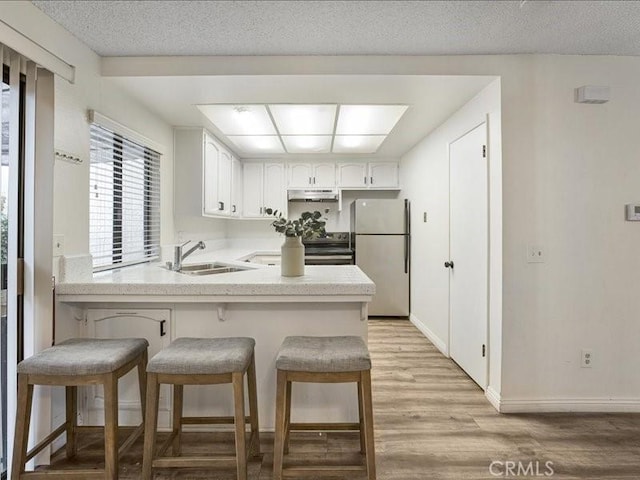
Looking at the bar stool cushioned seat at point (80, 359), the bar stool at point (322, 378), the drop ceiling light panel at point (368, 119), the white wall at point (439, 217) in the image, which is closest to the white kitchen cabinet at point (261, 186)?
the drop ceiling light panel at point (368, 119)

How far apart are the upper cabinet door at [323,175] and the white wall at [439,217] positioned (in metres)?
0.97

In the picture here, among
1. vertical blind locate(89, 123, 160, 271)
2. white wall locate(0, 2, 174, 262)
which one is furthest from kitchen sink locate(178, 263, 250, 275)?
white wall locate(0, 2, 174, 262)

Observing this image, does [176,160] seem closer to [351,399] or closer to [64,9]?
[64,9]

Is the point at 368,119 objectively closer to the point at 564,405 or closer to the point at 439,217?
the point at 439,217

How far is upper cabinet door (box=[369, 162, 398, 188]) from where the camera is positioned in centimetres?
503

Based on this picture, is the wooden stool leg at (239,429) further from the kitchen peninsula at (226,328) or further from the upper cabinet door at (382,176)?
the upper cabinet door at (382,176)

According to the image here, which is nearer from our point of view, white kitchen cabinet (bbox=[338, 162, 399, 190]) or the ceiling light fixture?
the ceiling light fixture

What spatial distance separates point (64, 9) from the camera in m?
1.80

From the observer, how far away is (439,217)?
11.7ft

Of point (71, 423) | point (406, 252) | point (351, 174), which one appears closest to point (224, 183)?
point (351, 174)

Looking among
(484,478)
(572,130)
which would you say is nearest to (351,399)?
(484,478)

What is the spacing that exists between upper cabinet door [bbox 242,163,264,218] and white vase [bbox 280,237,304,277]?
2.86 meters

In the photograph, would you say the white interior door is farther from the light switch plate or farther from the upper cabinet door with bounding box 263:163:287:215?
the light switch plate

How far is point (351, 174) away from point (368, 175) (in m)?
0.24
